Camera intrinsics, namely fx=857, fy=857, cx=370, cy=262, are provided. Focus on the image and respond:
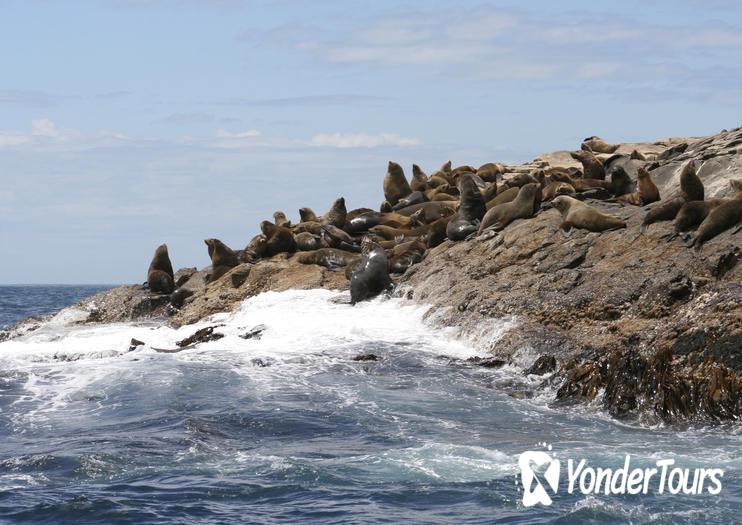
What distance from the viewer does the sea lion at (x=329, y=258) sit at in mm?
17531

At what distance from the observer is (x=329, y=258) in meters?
17.6

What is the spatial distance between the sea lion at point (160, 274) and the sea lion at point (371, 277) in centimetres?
667

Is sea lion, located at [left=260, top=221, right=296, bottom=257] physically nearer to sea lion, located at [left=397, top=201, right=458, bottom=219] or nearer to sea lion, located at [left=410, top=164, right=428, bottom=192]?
sea lion, located at [left=397, top=201, right=458, bottom=219]

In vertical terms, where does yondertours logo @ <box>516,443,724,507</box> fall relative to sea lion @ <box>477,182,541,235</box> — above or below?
below

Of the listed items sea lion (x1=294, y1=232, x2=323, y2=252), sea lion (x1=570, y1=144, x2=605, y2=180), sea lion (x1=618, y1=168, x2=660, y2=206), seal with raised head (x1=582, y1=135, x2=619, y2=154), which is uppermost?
seal with raised head (x1=582, y1=135, x2=619, y2=154)

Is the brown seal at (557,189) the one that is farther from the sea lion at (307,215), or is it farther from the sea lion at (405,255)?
the sea lion at (307,215)

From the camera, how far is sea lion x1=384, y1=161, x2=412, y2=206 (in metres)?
22.6

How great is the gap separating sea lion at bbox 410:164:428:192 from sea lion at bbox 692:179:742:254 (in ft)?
39.9

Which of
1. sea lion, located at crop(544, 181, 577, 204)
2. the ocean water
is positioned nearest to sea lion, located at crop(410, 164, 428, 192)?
sea lion, located at crop(544, 181, 577, 204)

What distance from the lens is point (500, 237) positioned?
1459cm

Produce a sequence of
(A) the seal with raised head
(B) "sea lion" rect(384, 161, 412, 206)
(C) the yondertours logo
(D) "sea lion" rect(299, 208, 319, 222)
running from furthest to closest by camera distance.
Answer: (A) the seal with raised head
(B) "sea lion" rect(384, 161, 412, 206)
(D) "sea lion" rect(299, 208, 319, 222)
(C) the yondertours logo

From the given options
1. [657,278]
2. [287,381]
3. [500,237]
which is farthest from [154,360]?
[657,278]

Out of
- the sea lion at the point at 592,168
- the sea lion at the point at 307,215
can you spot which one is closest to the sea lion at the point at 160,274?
the sea lion at the point at 307,215

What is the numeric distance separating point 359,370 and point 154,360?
3163 mm
